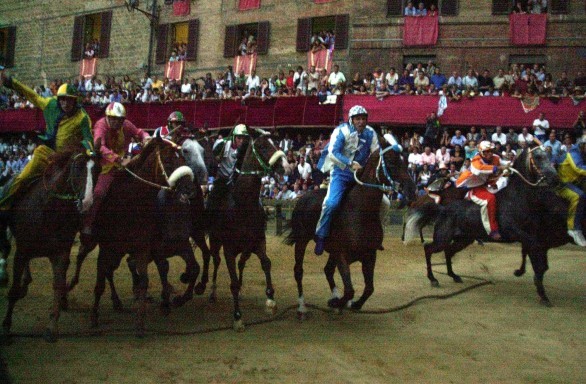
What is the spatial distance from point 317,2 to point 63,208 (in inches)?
927

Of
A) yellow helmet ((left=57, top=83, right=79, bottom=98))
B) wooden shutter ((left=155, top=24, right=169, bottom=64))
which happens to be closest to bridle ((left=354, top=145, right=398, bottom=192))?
yellow helmet ((left=57, top=83, right=79, bottom=98))

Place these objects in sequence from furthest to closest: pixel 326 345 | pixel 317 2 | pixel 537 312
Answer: pixel 317 2
pixel 537 312
pixel 326 345

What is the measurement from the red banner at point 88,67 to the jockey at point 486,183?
27.9 metres

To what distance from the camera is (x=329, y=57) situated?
91.0ft

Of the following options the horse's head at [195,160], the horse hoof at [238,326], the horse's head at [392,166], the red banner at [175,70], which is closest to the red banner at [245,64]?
the red banner at [175,70]

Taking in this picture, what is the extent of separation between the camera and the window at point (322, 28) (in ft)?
90.7

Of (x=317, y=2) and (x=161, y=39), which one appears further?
(x=161, y=39)

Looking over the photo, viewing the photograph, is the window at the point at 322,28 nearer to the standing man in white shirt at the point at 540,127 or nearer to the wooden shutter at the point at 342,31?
the wooden shutter at the point at 342,31

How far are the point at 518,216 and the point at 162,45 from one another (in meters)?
26.1

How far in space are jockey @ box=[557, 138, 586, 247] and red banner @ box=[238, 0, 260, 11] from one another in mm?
22235

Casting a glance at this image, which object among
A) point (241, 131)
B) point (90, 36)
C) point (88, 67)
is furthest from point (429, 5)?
point (241, 131)

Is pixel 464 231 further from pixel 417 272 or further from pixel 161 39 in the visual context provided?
pixel 161 39

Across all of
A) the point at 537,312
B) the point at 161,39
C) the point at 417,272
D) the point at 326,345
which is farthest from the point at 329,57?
the point at 326,345

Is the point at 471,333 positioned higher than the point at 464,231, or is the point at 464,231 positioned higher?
the point at 464,231
